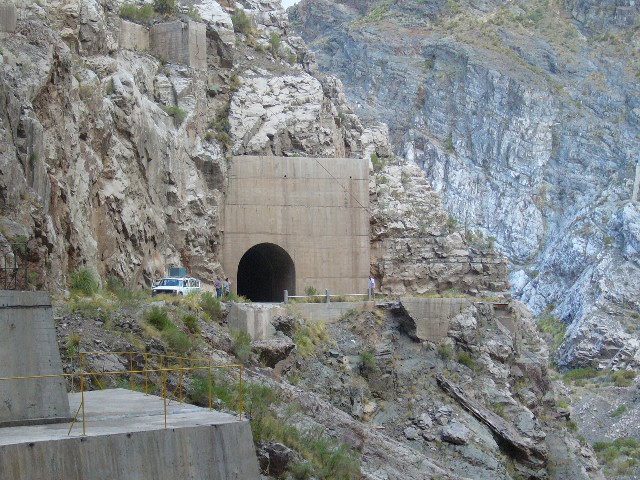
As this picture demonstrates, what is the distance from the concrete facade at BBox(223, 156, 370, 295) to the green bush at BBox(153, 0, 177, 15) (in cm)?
681

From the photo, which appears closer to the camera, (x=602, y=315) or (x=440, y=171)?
(x=602, y=315)

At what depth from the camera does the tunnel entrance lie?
47.0m

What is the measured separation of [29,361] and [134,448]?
102 inches

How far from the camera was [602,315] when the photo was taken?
293 ft

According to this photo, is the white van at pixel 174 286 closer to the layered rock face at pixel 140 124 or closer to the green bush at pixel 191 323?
the layered rock face at pixel 140 124

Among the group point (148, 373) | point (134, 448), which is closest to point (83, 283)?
point (148, 373)

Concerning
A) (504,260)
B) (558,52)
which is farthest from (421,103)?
(504,260)

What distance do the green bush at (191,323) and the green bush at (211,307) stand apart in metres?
2.88

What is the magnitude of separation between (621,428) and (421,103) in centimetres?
4053

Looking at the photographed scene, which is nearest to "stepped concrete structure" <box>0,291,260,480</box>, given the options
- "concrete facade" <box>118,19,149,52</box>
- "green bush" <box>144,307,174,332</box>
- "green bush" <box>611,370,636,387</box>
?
"green bush" <box>144,307,174,332</box>

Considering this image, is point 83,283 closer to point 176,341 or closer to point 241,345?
point 176,341

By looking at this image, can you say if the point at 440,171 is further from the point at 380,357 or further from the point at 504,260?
the point at 380,357

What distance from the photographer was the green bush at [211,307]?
36.1 m

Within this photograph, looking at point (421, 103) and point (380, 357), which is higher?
point (421, 103)
